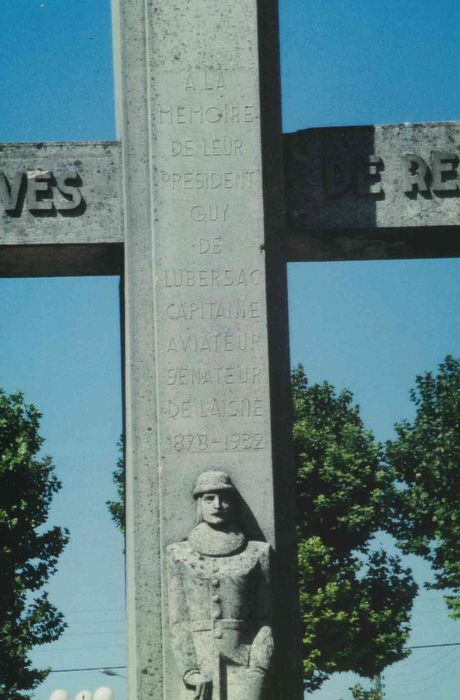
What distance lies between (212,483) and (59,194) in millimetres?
3067

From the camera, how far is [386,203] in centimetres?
1263

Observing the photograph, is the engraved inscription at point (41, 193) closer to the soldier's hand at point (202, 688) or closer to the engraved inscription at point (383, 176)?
the engraved inscription at point (383, 176)

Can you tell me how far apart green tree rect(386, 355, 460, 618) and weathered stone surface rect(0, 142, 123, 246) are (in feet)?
89.5

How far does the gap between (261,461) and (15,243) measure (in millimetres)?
2937

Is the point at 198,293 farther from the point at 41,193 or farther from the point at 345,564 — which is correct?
the point at 345,564

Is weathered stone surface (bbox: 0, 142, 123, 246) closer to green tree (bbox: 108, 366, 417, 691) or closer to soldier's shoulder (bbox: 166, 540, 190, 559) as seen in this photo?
soldier's shoulder (bbox: 166, 540, 190, 559)

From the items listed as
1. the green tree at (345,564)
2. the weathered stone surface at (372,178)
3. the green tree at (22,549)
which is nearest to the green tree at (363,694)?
the green tree at (345,564)

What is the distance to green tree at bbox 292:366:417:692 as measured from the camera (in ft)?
129

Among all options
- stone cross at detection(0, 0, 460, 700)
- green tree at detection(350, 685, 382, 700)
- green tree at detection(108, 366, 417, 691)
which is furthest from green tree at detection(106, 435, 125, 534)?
stone cross at detection(0, 0, 460, 700)

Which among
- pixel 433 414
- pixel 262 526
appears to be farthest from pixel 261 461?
pixel 433 414

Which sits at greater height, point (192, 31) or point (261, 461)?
point (192, 31)

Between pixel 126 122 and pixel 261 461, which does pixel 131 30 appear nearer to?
pixel 126 122

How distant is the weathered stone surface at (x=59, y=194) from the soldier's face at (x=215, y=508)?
2553 mm

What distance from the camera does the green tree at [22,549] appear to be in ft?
114
